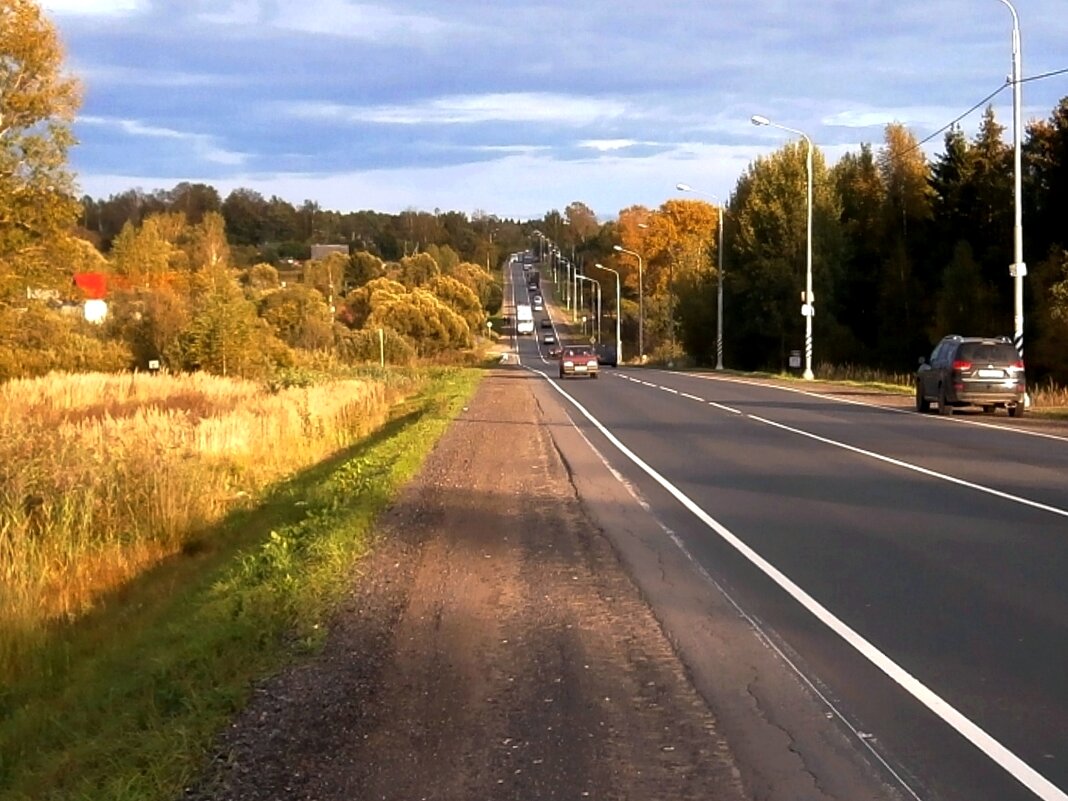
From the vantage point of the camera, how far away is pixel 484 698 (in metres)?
6.92

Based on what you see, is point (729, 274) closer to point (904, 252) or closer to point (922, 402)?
point (904, 252)

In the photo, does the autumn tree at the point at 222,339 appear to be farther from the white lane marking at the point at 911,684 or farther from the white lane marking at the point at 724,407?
the white lane marking at the point at 911,684

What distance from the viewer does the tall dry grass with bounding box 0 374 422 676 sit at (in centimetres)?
1397

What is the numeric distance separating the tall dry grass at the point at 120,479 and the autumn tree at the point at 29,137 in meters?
4.91

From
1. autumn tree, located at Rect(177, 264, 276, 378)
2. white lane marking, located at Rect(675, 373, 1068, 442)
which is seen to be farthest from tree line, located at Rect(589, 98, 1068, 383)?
autumn tree, located at Rect(177, 264, 276, 378)

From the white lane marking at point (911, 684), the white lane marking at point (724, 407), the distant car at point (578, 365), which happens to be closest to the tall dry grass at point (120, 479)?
the white lane marking at point (911, 684)

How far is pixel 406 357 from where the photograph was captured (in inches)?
2965

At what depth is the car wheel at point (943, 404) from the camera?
29531mm

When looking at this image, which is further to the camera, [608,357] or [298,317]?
[608,357]

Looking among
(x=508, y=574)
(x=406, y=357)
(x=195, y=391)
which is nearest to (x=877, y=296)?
(x=406, y=357)

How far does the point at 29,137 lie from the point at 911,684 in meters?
35.0

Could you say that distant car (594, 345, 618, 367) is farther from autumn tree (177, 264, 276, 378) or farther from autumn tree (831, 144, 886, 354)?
autumn tree (177, 264, 276, 378)

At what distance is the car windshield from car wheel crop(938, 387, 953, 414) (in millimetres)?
1152

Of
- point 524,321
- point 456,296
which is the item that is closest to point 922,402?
point 456,296
